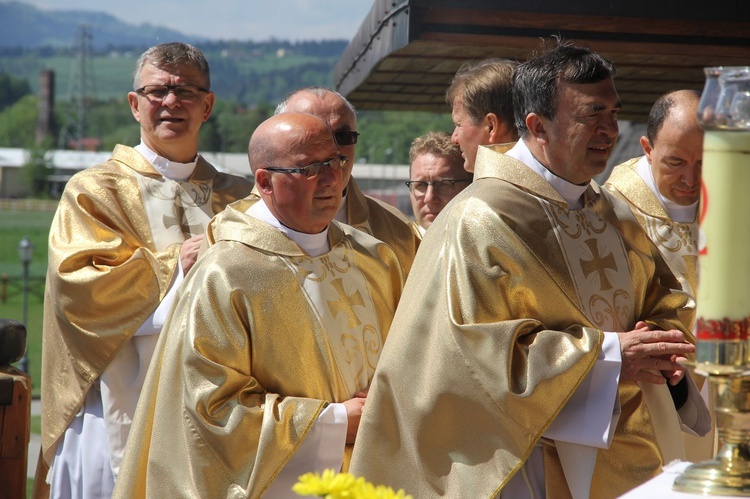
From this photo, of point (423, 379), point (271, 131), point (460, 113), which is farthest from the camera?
point (460, 113)

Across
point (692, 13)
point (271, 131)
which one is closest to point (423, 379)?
point (271, 131)

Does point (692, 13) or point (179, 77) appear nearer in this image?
point (179, 77)

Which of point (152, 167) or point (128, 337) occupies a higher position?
point (152, 167)

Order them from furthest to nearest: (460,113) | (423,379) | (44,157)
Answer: (44,157), (460,113), (423,379)

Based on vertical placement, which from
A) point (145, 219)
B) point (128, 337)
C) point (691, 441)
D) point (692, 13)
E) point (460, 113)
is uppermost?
point (692, 13)

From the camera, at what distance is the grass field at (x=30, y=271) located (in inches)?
1249

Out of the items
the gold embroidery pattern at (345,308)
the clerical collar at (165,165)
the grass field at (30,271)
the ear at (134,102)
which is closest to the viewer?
the gold embroidery pattern at (345,308)

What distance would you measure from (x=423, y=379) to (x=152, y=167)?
216cm

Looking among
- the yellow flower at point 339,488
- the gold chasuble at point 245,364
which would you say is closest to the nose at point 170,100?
the gold chasuble at point 245,364

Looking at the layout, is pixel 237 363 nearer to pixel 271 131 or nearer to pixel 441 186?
pixel 271 131

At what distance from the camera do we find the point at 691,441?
4.09 metres

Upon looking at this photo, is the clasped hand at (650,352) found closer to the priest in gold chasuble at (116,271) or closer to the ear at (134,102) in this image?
the priest in gold chasuble at (116,271)

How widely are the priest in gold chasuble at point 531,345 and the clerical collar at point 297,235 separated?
1.23ft

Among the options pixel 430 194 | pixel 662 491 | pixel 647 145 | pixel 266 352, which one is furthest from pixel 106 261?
pixel 662 491
